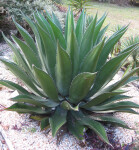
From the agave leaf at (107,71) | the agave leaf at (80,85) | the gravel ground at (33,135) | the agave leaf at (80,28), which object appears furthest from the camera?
the agave leaf at (80,28)

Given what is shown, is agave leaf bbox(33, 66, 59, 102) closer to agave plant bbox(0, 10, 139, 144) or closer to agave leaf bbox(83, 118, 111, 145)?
agave plant bbox(0, 10, 139, 144)

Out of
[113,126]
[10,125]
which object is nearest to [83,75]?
[113,126]

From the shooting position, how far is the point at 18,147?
1969 millimetres

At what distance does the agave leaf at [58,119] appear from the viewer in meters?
1.78

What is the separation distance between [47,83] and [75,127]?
57 centimetres

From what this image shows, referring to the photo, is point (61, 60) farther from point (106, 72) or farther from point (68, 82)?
point (106, 72)

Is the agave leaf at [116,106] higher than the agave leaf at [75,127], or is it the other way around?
the agave leaf at [116,106]

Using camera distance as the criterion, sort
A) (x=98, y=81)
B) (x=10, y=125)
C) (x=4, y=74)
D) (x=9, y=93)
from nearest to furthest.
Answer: (x=98, y=81), (x=10, y=125), (x=9, y=93), (x=4, y=74)

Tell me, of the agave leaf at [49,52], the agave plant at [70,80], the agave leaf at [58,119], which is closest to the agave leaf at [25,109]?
the agave plant at [70,80]

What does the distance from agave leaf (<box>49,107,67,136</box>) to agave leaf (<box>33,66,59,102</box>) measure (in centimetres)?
14

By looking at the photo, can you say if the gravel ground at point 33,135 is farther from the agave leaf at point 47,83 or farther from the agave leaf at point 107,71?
the agave leaf at point 47,83

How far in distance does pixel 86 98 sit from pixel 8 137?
95cm

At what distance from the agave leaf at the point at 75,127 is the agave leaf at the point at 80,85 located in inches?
8.6

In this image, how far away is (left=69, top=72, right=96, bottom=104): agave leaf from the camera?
1658mm
